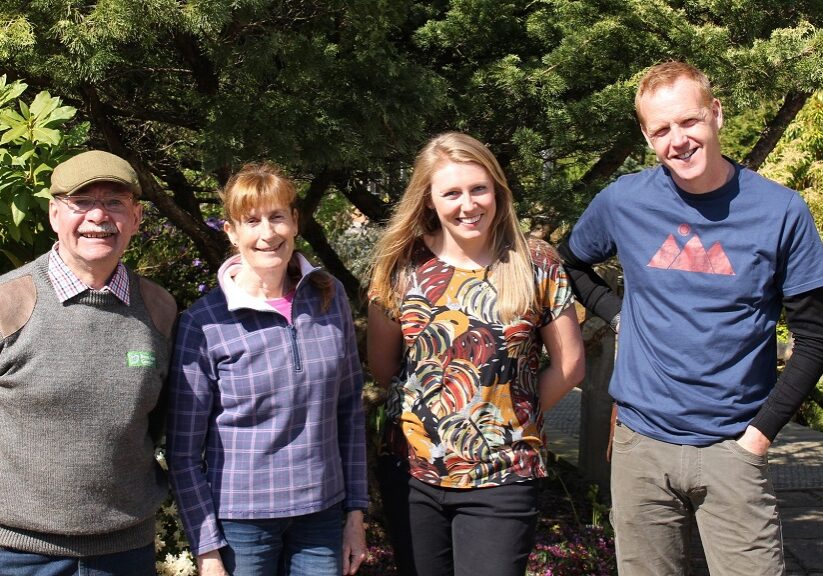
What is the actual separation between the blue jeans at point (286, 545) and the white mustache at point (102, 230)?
835 mm

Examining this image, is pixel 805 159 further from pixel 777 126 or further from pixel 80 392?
pixel 80 392

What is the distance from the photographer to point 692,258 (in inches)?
100

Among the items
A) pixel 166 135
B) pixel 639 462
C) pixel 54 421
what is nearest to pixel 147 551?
pixel 54 421

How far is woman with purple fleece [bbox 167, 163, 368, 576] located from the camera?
2.43 meters

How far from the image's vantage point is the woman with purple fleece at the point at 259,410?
95.5 inches

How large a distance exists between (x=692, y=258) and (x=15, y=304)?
1.78 m

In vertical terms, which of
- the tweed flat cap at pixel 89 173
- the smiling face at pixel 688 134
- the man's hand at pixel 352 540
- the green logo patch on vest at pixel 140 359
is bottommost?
the man's hand at pixel 352 540

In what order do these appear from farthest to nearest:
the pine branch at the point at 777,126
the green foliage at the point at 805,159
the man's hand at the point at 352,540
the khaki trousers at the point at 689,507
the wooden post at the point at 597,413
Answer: the green foliage at the point at 805,159 < the wooden post at the point at 597,413 < the pine branch at the point at 777,126 < the man's hand at the point at 352,540 < the khaki trousers at the point at 689,507

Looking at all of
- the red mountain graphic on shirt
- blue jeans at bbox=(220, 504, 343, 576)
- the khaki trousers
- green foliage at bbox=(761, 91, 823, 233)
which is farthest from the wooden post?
green foliage at bbox=(761, 91, 823, 233)

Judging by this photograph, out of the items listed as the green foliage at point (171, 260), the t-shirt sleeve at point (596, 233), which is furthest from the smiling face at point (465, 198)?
the green foliage at point (171, 260)

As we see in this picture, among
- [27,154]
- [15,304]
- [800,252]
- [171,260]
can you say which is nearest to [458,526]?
[800,252]

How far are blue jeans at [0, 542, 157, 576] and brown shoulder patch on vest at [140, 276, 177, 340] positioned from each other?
58 centimetres

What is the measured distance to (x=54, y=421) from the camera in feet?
7.14

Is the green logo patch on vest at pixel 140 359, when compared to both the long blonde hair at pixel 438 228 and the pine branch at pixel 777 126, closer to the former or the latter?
the long blonde hair at pixel 438 228
